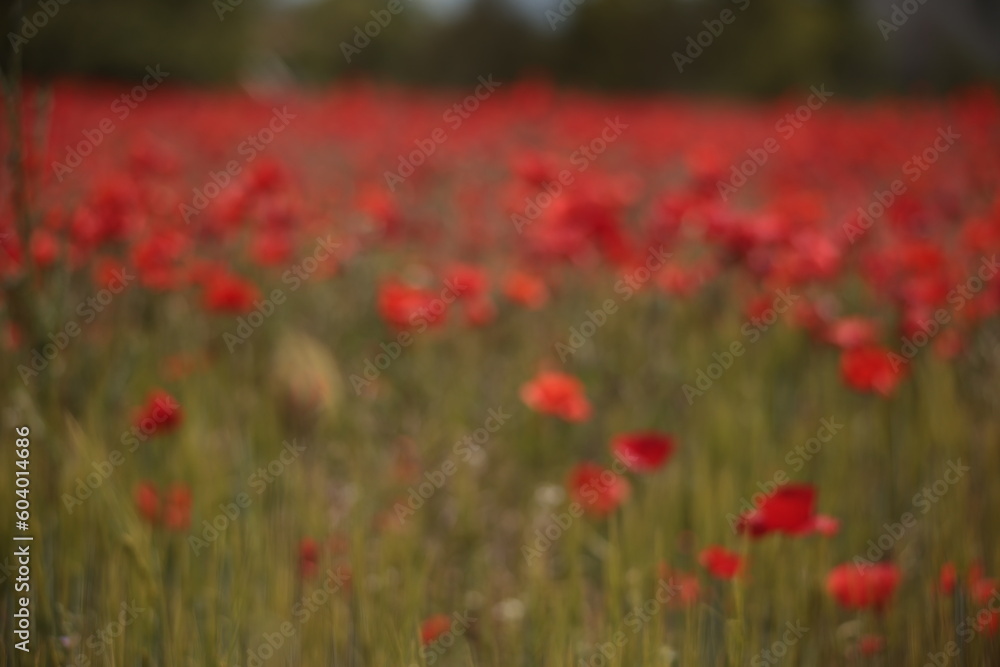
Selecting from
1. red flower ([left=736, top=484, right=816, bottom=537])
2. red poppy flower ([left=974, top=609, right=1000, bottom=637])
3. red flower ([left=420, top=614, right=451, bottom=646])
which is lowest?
red flower ([left=420, top=614, right=451, bottom=646])

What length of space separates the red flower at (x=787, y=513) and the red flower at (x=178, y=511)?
867 millimetres

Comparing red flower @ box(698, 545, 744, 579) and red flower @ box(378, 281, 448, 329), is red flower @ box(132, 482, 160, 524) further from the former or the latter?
red flower @ box(698, 545, 744, 579)

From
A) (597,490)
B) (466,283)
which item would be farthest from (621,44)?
(597,490)

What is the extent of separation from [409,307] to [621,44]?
9.61 m

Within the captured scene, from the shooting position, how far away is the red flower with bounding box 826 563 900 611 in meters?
1.10

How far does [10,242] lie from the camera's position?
178cm

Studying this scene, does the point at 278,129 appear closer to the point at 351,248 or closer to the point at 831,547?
the point at 351,248

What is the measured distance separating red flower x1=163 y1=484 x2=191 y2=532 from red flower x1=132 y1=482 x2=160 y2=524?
0.02 meters

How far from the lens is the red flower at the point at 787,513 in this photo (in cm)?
98

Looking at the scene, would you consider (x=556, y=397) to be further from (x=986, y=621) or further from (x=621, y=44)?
(x=621, y=44)

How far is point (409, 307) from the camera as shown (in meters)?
1.77

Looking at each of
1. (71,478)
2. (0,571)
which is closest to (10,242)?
(71,478)

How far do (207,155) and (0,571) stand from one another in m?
3.82


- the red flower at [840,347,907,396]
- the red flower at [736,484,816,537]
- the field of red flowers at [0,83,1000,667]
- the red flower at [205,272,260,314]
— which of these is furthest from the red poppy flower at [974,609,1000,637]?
the red flower at [205,272,260,314]
